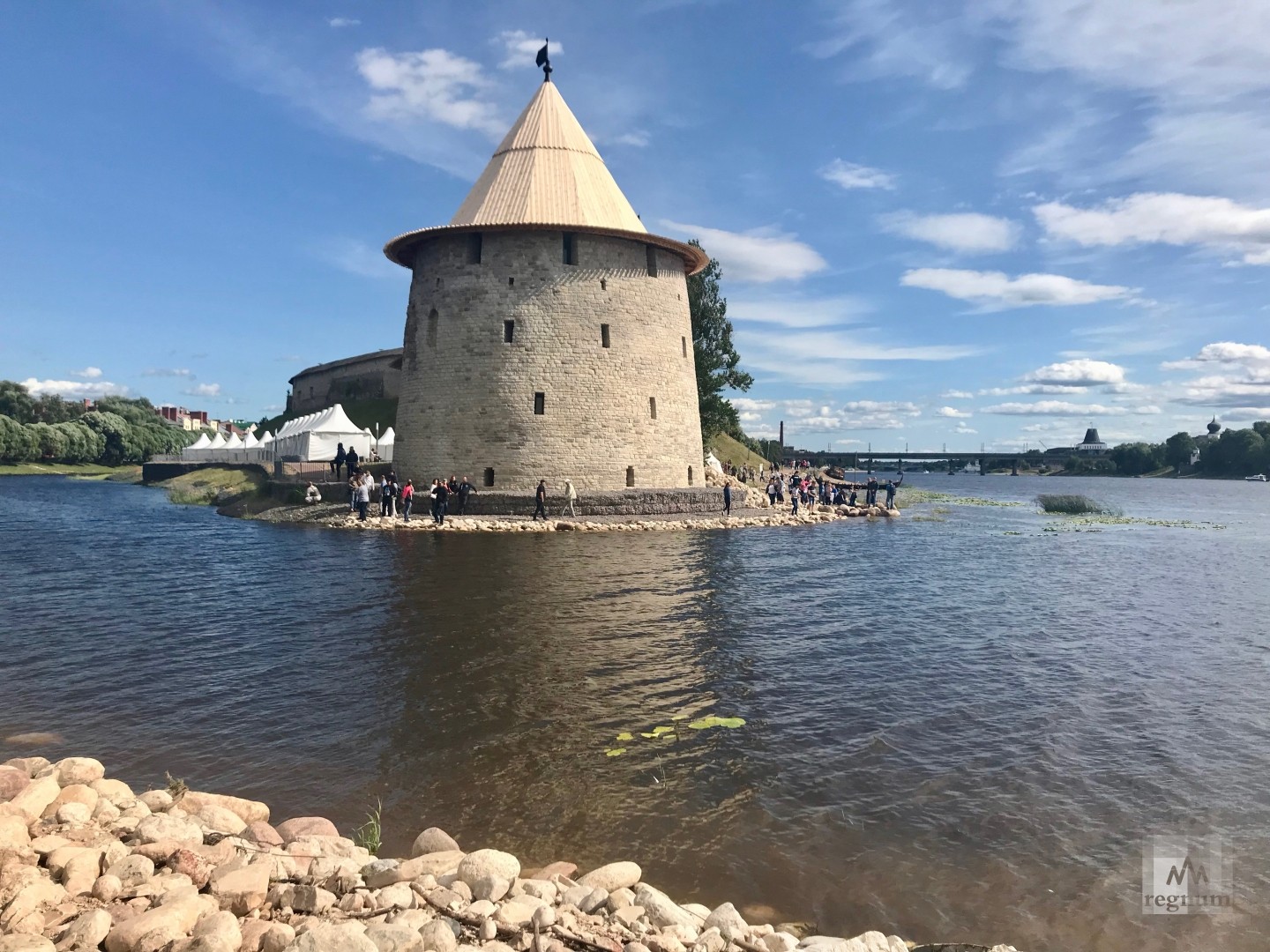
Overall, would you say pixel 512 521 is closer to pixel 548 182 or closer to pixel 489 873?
pixel 548 182

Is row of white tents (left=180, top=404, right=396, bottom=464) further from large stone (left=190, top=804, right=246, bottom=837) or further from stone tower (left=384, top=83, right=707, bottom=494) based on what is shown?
large stone (left=190, top=804, right=246, bottom=837)

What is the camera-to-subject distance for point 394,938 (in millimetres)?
Result: 3682

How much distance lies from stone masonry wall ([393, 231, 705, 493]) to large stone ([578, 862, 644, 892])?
903 inches

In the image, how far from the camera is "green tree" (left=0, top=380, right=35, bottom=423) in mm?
80125

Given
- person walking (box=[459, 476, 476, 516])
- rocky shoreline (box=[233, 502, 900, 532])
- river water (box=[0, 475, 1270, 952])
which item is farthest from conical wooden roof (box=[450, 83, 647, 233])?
river water (box=[0, 475, 1270, 952])

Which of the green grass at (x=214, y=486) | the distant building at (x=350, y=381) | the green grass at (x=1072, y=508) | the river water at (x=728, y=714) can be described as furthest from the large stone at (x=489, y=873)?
the distant building at (x=350, y=381)

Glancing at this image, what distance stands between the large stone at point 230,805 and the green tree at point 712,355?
39.4 metres

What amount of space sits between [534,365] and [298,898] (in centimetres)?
2430

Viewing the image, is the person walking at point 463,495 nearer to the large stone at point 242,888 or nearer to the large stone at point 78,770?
the large stone at point 78,770

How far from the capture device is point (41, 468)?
Answer: 2837 inches

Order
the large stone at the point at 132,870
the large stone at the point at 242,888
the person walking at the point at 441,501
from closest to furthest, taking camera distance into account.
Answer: the large stone at the point at 242,888, the large stone at the point at 132,870, the person walking at the point at 441,501

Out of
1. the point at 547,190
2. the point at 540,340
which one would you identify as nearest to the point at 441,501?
the point at 540,340

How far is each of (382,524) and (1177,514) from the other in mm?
41596

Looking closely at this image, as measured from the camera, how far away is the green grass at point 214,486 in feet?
117
